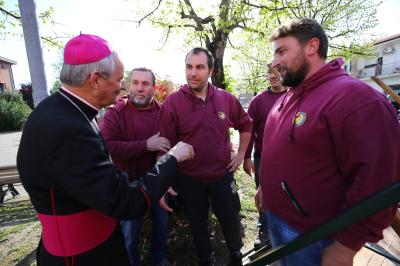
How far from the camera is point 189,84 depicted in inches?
116

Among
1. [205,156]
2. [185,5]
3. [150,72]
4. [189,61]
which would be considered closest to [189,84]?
[189,61]

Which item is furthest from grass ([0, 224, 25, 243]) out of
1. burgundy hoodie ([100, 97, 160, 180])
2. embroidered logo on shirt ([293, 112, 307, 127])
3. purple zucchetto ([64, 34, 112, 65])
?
embroidered logo on shirt ([293, 112, 307, 127])

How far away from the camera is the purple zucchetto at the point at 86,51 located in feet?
4.75

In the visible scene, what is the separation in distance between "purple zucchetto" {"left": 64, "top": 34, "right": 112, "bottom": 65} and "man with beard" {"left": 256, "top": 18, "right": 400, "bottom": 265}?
1.19 m

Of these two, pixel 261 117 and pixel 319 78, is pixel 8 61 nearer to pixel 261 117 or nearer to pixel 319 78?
pixel 261 117

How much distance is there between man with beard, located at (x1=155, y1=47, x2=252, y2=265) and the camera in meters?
2.84

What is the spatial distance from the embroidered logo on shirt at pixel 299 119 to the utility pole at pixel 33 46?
232 cm

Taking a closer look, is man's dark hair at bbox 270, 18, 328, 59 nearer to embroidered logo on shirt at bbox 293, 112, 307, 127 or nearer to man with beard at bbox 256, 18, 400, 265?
A: man with beard at bbox 256, 18, 400, 265

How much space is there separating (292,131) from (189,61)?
1645mm

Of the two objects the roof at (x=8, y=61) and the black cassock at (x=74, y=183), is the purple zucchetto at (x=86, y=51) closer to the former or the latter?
the black cassock at (x=74, y=183)

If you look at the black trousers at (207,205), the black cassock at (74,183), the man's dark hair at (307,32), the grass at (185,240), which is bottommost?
the grass at (185,240)

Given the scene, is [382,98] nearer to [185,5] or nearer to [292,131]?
[292,131]

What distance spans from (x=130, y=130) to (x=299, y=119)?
194 cm

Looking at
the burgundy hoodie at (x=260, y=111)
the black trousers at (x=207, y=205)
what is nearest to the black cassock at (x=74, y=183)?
the black trousers at (x=207, y=205)
